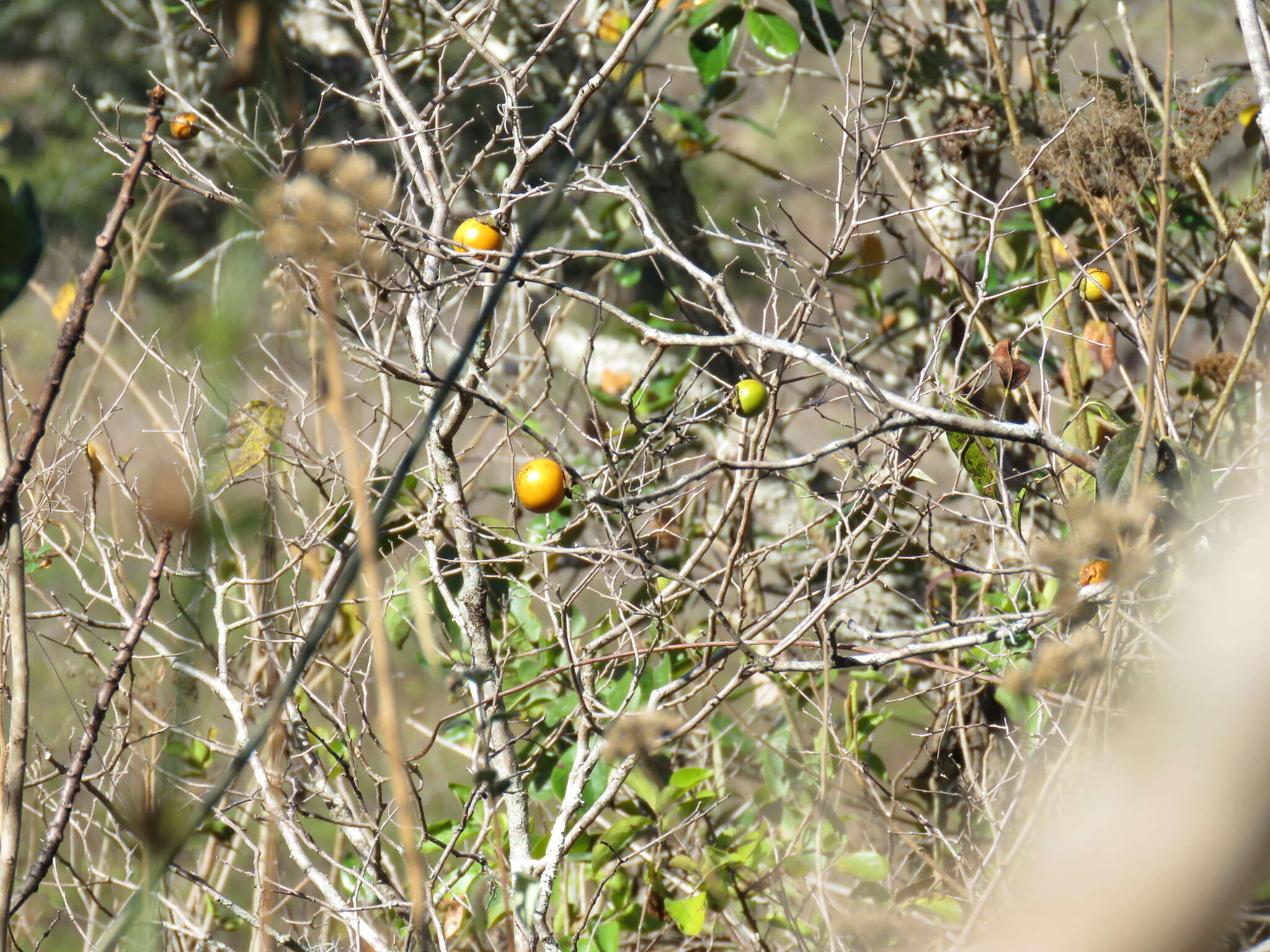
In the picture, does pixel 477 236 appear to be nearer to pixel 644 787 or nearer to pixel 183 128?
pixel 183 128

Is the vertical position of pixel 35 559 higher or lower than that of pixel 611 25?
lower

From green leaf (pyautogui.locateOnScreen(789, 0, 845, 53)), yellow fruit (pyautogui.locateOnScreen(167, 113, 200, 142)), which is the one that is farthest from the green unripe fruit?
green leaf (pyautogui.locateOnScreen(789, 0, 845, 53))

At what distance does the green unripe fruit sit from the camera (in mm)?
824

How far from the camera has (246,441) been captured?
36.8 inches

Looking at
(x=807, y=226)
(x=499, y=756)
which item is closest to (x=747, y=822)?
(x=499, y=756)

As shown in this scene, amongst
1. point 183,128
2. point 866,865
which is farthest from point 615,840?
point 183,128

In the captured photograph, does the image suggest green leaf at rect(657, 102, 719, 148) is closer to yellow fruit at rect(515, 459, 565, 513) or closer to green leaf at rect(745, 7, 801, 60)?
green leaf at rect(745, 7, 801, 60)

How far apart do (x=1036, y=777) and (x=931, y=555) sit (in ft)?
1.10

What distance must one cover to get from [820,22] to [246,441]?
101cm

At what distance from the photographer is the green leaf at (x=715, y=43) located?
1.48 m

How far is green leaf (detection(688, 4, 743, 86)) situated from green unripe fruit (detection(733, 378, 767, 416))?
84 cm

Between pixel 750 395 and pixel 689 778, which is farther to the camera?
pixel 689 778

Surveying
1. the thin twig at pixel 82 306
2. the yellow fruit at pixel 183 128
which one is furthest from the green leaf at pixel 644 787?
the yellow fruit at pixel 183 128

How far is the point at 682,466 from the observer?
71.4 inches
